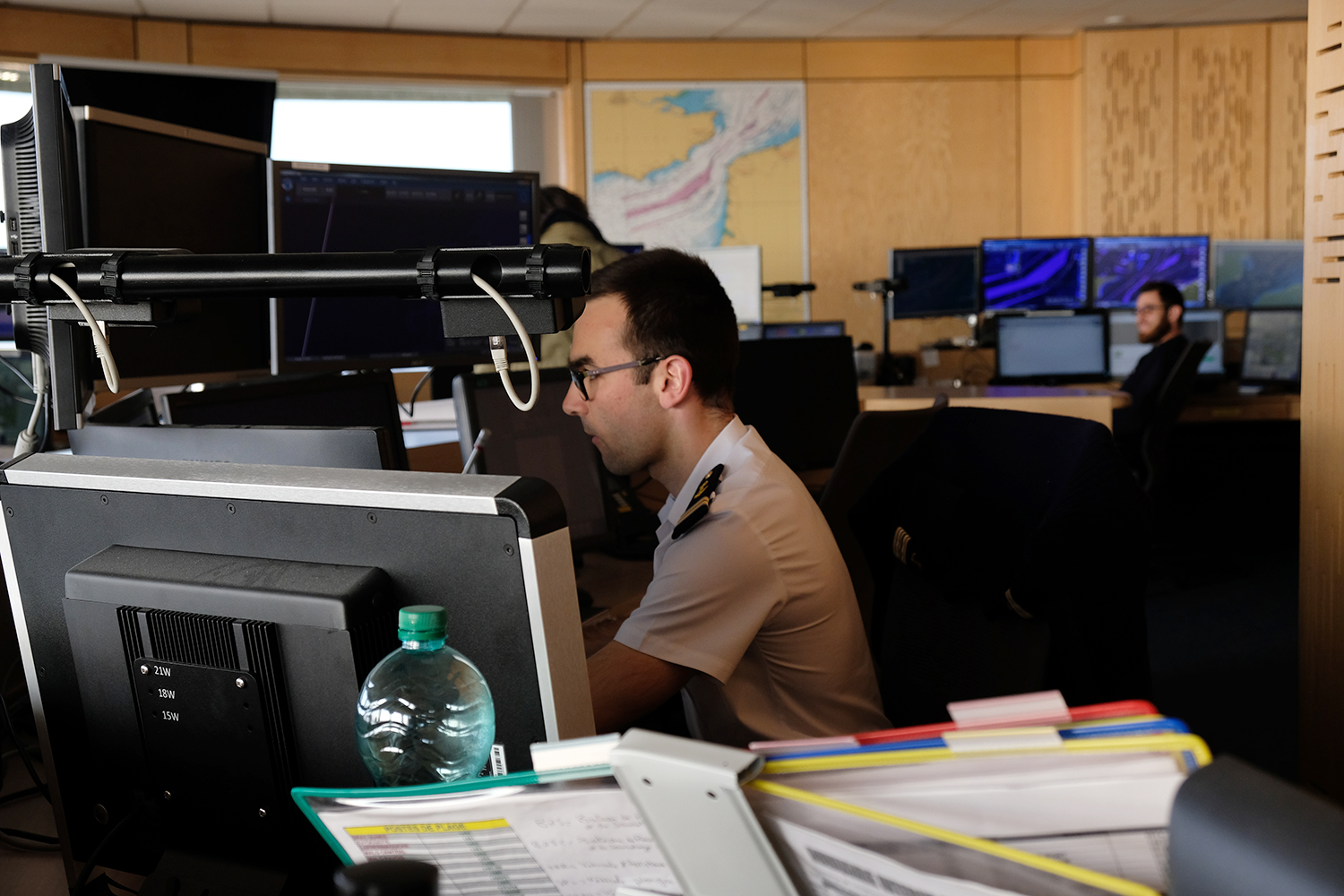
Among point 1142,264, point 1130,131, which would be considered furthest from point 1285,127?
point 1142,264

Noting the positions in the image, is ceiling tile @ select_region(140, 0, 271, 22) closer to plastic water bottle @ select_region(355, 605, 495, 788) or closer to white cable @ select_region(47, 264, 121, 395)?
white cable @ select_region(47, 264, 121, 395)

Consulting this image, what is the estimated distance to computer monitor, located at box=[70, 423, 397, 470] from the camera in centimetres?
95

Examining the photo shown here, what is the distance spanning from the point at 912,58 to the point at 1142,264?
6.93ft

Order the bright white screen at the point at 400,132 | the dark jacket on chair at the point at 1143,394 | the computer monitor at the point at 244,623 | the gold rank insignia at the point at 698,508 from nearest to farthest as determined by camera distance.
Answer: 1. the computer monitor at the point at 244,623
2. the gold rank insignia at the point at 698,508
3. the dark jacket on chair at the point at 1143,394
4. the bright white screen at the point at 400,132

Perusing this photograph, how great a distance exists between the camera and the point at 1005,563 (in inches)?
52.7

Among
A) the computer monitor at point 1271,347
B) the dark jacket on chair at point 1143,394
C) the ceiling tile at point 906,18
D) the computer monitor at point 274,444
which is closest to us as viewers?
the computer monitor at point 274,444

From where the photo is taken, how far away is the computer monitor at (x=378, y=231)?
1875mm

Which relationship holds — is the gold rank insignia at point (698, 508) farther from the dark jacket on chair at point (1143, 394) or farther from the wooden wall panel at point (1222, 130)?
the wooden wall panel at point (1222, 130)

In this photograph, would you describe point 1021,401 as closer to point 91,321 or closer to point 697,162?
point 91,321

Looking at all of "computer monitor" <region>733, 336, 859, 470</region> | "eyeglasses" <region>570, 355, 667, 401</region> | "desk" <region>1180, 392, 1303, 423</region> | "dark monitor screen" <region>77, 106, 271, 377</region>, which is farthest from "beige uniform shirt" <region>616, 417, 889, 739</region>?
"desk" <region>1180, 392, 1303, 423</region>

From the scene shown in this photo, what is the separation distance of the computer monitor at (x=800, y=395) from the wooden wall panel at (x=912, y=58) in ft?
14.0

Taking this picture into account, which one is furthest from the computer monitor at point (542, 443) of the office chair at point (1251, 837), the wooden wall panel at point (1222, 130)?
the wooden wall panel at point (1222, 130)

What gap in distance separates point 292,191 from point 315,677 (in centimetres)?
137

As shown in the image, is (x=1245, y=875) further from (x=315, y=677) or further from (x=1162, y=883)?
(x=315, y=677)
